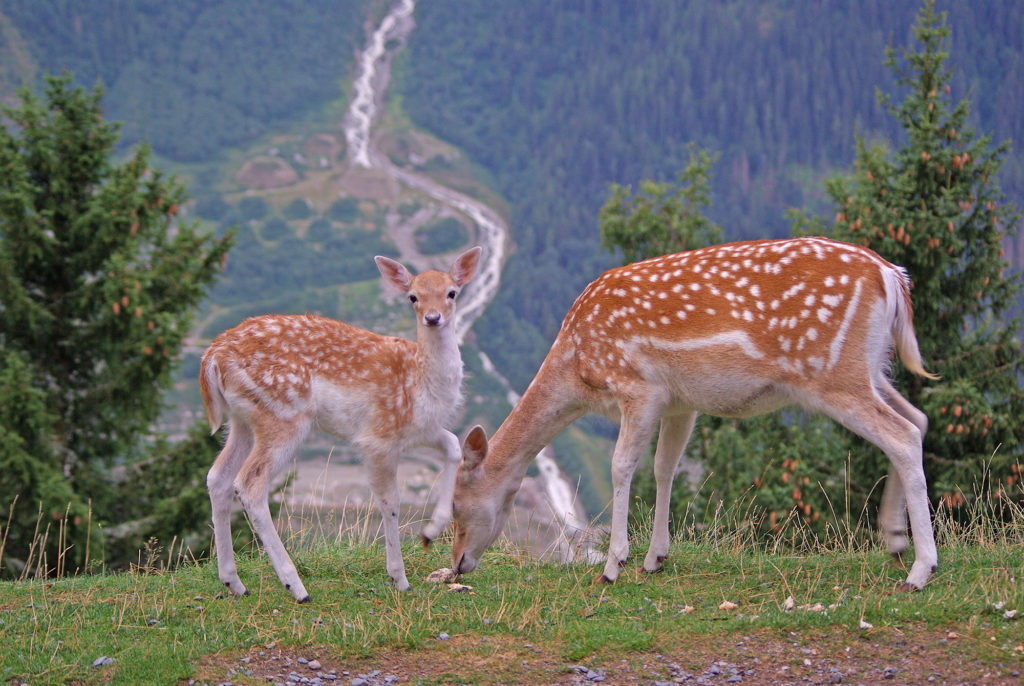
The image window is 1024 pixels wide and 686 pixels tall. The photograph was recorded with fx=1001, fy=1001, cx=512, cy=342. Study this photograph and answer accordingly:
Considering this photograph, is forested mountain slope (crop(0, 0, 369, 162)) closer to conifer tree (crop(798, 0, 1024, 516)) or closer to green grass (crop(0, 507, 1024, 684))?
conifer tree (crop(798, 0, 1024, 516))

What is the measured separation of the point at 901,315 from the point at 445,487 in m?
3.57

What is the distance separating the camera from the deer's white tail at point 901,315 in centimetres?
699

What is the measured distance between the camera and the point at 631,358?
24.6ft

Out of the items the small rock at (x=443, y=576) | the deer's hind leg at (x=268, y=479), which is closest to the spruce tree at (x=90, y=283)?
the small rock at (x=443, y=576)

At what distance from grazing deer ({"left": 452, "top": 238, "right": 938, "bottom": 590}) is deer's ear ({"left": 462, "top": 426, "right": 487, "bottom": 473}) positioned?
0.01 m

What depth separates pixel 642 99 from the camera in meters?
119

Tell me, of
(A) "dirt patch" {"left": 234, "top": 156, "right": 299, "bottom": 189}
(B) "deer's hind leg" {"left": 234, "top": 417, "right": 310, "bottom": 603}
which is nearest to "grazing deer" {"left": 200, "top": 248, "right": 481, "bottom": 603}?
(B) "deer's hind leg" {"left": 234, "top": 417, "right": 310, "bottom": 603}

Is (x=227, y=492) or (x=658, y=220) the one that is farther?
(x=658, y=220)

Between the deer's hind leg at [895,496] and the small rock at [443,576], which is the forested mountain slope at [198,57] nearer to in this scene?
the small rock at [443,576]

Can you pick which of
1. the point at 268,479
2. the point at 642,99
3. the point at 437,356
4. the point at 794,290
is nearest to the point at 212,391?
the point at 268,479

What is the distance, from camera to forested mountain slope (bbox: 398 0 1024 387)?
3088 inches

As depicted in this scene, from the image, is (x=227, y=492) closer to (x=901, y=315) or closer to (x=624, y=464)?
(x=624, y=464)

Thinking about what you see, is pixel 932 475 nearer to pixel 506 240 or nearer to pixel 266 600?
pixel 266 600

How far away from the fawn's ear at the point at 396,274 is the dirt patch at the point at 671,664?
8.96ft
